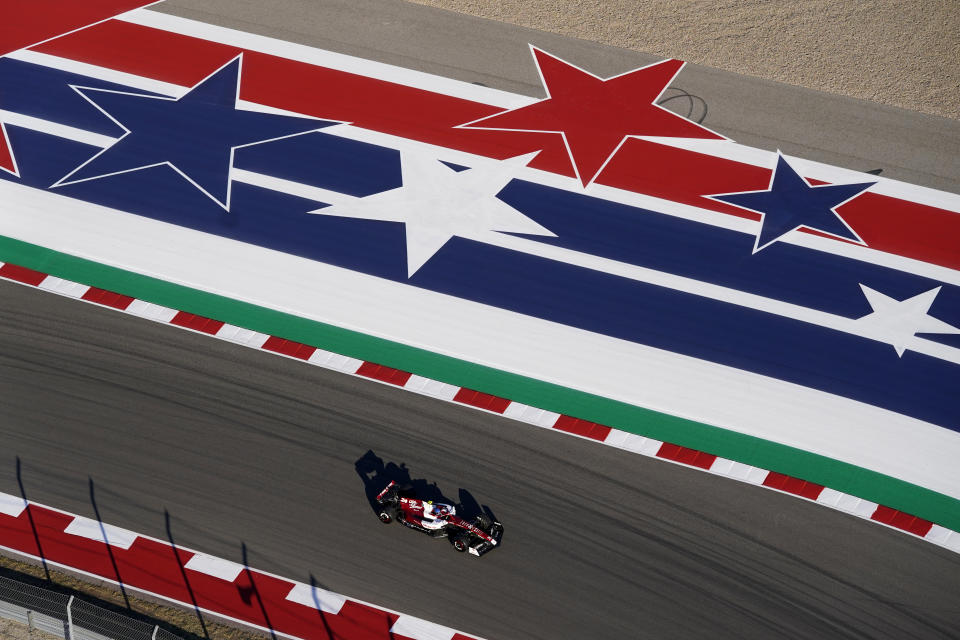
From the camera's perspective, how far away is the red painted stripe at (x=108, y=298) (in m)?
23.8

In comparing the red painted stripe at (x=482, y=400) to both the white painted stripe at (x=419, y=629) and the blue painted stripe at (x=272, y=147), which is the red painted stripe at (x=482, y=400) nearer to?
the white painted stripe at (x=419, y=629)

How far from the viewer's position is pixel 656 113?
1118 inches

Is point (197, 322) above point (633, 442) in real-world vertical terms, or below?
below

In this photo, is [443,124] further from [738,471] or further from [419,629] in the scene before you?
[419,629]

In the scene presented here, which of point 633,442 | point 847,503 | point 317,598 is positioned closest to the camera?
point 317,598

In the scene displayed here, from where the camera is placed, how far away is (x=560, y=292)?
2420cm

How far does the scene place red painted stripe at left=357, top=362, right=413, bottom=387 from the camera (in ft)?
74.5

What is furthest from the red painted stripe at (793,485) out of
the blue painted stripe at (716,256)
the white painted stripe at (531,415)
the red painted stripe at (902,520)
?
the white painted stripe at (531,415)

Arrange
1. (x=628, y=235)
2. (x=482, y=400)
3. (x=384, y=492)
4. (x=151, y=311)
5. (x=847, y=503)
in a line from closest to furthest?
1. (x=384, y=492)
2. (x=847, y=503)
3. (x=482, y=400)
4. (x=151, y=311)
5. (x=628, y=235)

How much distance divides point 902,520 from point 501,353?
10000 millimetres

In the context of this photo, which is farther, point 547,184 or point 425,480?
point 547,184

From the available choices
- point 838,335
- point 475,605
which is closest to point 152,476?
point 475,605

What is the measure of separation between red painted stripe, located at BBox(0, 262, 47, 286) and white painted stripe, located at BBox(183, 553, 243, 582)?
29.7 ft

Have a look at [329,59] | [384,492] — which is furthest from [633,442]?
[329,59]
